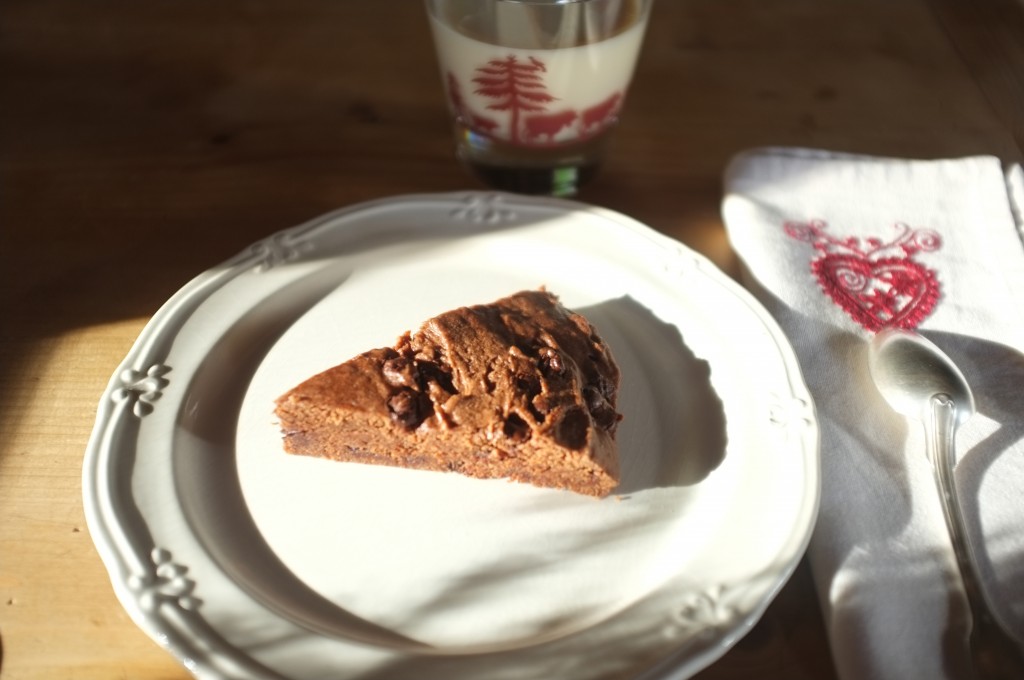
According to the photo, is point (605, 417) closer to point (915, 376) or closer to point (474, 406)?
point (474, 406)

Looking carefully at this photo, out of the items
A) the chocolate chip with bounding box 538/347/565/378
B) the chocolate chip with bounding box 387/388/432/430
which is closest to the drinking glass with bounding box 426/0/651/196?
the chocolate chip with bounding box 538/347/565/378

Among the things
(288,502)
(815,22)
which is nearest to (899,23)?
(815,22)

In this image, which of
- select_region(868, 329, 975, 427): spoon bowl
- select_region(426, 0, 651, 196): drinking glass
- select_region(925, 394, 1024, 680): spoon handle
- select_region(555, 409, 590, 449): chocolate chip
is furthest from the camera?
select_region(426, 0, 651, 196): drinking glass

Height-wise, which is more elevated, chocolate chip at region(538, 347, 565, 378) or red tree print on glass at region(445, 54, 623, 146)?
red tree print on glass at region(445, 54, 623, 146)

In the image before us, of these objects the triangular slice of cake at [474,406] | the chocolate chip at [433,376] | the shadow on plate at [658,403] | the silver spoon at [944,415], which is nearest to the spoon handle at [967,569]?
the silver spoon at [944,415]

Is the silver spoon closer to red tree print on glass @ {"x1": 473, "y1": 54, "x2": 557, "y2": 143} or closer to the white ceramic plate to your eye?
the white ceramic plate

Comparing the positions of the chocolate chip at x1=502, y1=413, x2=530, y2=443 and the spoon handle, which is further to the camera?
the chocolate chip at x1=502, y1=413, x2=530, y2=443

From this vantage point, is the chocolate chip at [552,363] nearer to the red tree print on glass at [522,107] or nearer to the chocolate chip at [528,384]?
the chocolate chip at [528,384]
